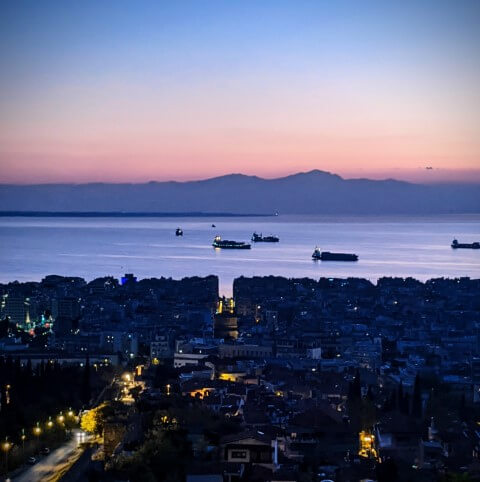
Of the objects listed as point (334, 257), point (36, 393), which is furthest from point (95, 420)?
point (334, 257)

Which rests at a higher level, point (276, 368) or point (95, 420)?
point (95, 420)

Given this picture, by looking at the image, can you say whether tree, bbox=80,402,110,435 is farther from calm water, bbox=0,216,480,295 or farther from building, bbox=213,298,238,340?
calm water, bbox=0,216,480,295

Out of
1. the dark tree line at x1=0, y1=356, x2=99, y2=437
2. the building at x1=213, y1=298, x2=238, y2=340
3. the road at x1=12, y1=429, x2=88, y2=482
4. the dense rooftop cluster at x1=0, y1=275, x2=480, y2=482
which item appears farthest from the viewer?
the building at x1=213, y1=298, x2=238, y2=340

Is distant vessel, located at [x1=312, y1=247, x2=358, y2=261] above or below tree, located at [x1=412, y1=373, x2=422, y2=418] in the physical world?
below

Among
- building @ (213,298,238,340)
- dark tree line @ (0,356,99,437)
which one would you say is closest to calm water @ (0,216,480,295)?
building @ (213,298,238,340)

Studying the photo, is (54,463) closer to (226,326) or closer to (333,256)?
(226,326)

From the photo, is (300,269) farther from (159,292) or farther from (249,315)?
(249,315)

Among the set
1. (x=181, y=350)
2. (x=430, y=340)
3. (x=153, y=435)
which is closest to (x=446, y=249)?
(x=430, y=340)

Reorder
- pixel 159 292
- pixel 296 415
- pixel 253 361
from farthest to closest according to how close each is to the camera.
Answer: pixel 159 292
pixel 253 361
pixel 296 415

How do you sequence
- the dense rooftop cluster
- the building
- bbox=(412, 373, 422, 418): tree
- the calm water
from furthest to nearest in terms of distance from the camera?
the calm water
the building
bbox=(412, 373, 422, 418): tree
the dense rooftop cluster
